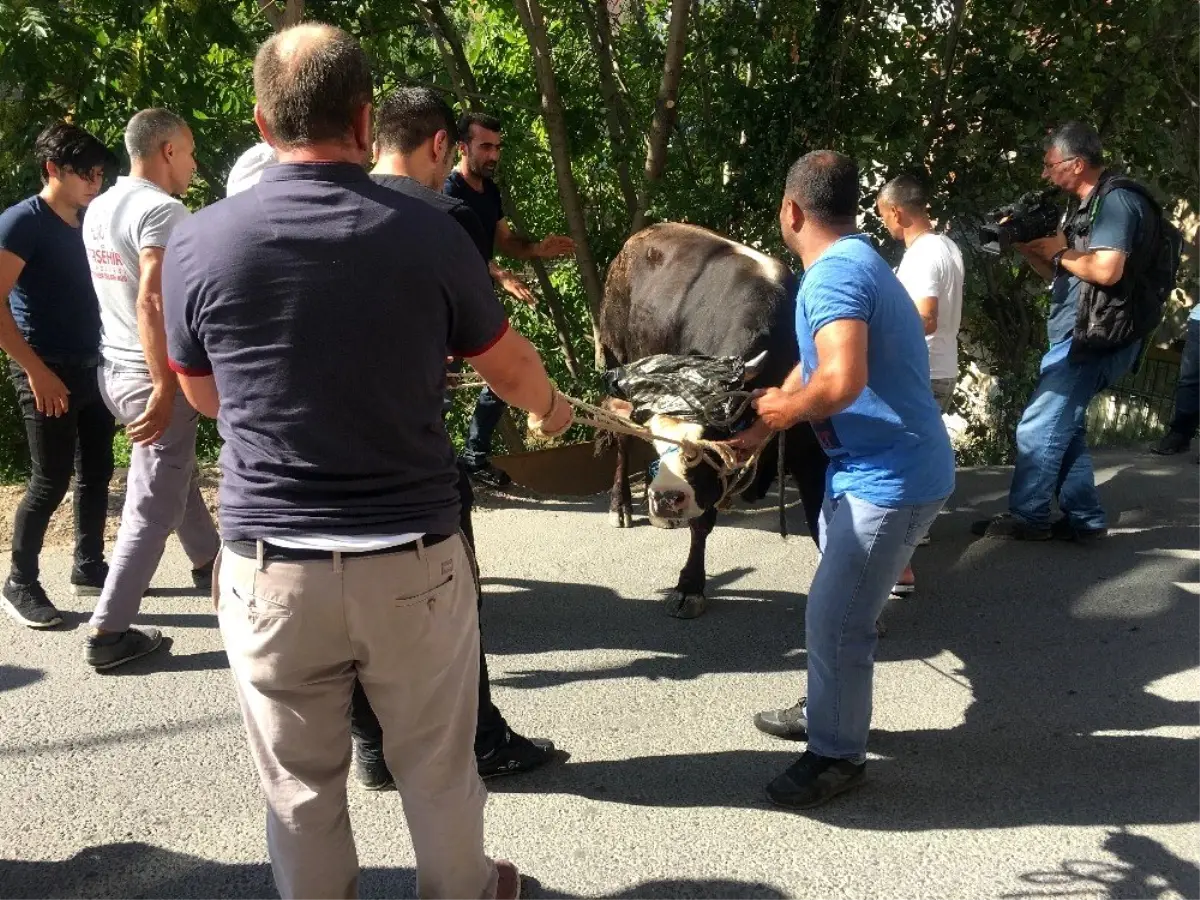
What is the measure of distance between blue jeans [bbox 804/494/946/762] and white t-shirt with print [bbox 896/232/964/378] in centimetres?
215

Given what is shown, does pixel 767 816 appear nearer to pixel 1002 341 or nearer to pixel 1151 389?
pixel 1002 341

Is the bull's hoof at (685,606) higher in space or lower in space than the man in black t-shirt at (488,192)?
lower

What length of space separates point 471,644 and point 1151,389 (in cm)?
869

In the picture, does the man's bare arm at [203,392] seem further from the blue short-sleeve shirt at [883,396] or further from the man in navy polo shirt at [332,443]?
the blue short-sleeve shirt at [883,396]

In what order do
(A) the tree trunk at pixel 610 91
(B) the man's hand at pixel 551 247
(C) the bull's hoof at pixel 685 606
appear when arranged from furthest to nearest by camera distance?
(A) the tree trunk at pixel 610 91 < (B) the man's hand at pixel 551 247 < (C) the bull's hoof at pixel 685 606

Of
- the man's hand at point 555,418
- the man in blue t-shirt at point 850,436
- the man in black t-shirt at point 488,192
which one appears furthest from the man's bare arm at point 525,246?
the man's hand at point 555,418

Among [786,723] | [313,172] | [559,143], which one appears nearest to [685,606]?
[786,723]

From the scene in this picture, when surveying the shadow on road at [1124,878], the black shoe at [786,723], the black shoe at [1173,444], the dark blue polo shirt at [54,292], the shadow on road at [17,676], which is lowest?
the shadow on road at [17,676]

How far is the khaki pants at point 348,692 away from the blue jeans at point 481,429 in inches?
165

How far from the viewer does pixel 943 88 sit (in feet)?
24.0

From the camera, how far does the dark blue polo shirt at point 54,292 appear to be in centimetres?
443

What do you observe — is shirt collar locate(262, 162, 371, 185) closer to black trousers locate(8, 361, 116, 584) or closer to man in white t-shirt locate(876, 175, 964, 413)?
black trousers locate(8, 361, 116, 584)

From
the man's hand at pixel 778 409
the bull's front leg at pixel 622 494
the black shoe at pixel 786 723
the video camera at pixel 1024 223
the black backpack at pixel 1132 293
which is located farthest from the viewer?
the bull's front leg at pixel 622 494

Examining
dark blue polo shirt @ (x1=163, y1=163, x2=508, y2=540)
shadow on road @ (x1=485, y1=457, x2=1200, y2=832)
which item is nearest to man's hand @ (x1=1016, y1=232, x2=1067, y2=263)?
shadow on road @ (x1=485, y1=457, x2=1200, y2=832)
